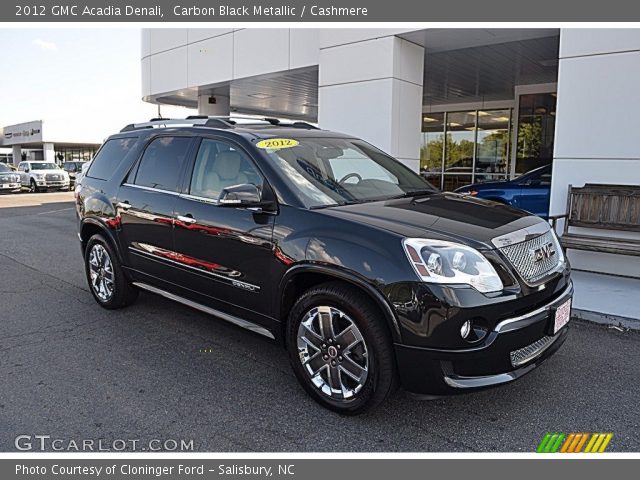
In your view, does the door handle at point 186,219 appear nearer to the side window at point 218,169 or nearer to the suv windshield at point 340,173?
the side window at point 218,169

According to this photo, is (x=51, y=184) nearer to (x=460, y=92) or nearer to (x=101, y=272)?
(x=460, y=92)

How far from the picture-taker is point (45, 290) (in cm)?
661

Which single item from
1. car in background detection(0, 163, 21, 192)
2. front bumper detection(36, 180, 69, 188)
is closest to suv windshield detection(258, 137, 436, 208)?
car in background detection(0, 163, 21, 192)

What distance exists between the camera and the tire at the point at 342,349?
323 centimetres

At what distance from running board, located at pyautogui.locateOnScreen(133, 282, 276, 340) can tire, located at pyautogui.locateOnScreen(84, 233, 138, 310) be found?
0.31 metres

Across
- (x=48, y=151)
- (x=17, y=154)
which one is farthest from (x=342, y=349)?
(x=17, y=154)

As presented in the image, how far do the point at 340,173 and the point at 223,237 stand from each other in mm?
1040

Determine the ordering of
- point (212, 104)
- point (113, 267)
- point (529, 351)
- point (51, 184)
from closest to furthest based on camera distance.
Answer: point (529, 351) < point (113, 267) < point (212, 104) < point (51, 184)

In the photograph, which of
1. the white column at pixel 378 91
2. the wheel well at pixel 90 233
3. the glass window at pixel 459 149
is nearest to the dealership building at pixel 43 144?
the glass window at pixel 459 149

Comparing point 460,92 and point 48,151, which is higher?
point 460,92

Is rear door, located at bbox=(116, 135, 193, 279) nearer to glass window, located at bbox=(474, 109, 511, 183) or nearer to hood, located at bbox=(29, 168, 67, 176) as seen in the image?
glass window, located at bbox=(474, 109, 511, 183)

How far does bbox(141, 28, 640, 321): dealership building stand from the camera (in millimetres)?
7004

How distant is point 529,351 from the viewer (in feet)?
10.9

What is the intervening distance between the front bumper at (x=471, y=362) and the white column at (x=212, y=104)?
1357 cm
